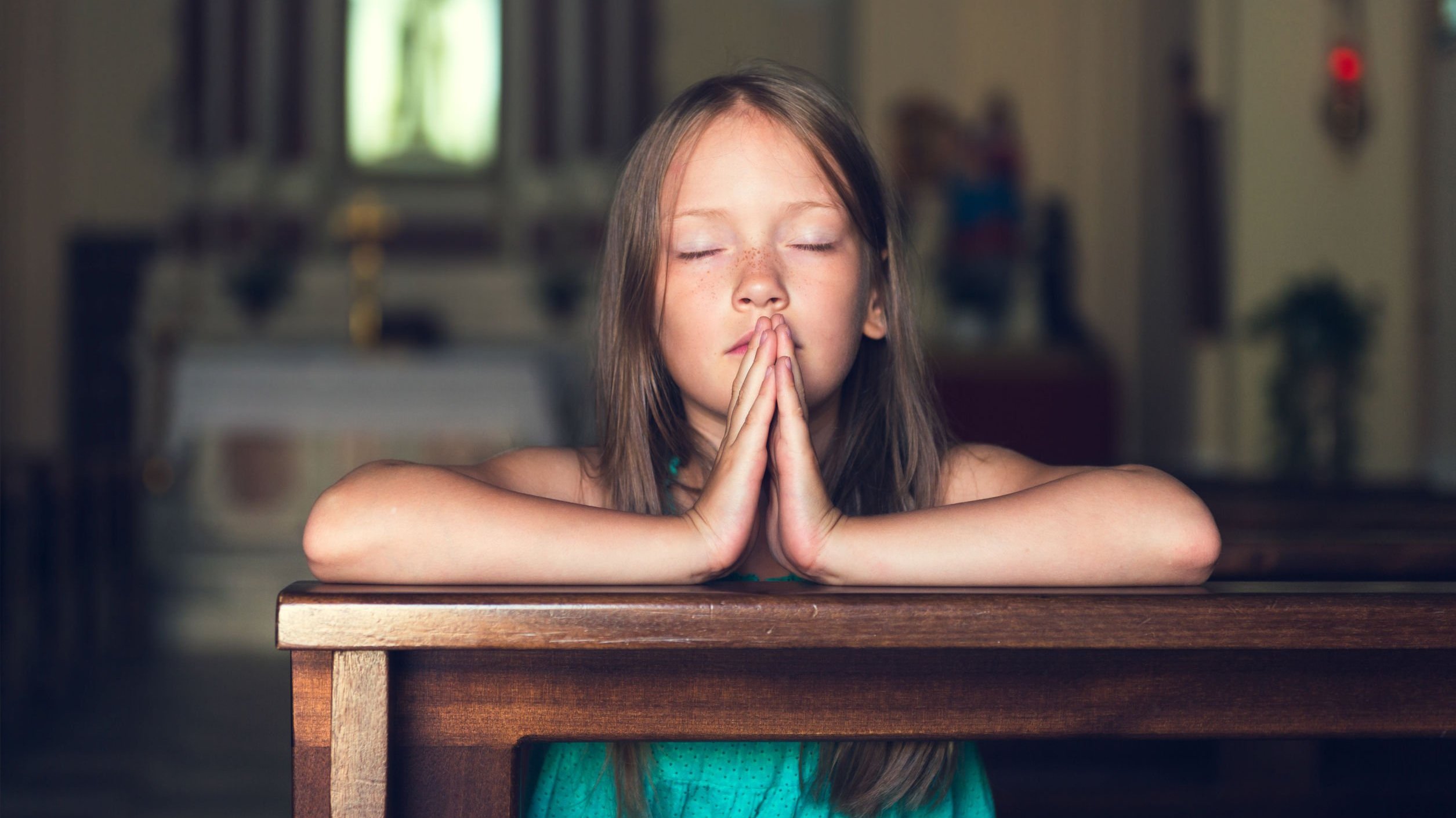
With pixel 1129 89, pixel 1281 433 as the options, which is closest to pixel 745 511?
pixel 1281 433

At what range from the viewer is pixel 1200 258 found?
7.61 meters

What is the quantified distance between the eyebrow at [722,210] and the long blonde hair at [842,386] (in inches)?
1.6

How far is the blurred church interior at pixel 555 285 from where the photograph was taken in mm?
3916

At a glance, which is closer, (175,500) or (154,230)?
(175,500)

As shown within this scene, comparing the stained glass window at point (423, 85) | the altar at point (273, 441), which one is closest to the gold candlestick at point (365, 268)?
the altar at point (273, 441)

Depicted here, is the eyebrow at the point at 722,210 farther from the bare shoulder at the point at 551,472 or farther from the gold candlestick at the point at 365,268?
the gold candlestick at the point at 365,268

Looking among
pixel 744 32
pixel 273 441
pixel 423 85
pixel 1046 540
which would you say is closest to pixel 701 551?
pixel 1046 540

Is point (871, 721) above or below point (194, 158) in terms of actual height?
below

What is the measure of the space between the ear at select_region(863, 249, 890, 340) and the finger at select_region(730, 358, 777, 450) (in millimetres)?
294

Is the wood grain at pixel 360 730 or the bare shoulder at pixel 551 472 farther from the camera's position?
the bare shoulder at pixel 551 472

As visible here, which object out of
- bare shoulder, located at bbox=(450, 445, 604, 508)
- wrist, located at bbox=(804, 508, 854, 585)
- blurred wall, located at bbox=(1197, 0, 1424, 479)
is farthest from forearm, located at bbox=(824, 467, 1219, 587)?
blurred wall, located at bbox=(1197, 0, 1424, 479)

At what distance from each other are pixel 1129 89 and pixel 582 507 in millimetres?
8807

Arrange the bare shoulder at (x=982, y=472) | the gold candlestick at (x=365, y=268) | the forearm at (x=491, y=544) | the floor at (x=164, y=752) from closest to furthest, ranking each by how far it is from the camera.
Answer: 1. the forearm at (x=491, y=544)
2. the bare shoulder at (x=982, y=472)
3. the floor at (x=164, y=752)
4. the gold candlestick at (x=365, y=268)

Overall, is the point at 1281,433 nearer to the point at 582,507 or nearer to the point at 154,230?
the point at 582,507
